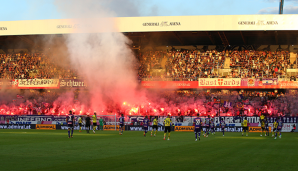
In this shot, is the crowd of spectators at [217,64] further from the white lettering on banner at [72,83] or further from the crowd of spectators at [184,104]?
the white lettering on banner at [72,83]

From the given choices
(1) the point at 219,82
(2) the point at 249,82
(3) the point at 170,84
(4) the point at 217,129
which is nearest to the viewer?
(4) the point at 217,129

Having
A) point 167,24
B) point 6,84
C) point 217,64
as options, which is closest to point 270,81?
point 217,64

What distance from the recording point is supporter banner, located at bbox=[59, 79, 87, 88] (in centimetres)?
4922

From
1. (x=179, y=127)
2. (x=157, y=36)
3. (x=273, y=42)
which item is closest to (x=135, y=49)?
(x=157, y=36)

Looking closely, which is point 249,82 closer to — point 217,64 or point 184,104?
point 217,64

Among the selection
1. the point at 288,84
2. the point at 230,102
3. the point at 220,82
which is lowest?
the point at 230,102

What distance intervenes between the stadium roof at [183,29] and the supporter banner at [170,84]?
704 centimetres

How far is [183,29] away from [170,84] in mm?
7904

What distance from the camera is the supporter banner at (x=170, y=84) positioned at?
49031mm

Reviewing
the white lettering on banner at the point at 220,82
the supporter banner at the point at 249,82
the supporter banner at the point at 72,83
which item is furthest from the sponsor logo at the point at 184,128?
the supporter banner at the point at 72,83

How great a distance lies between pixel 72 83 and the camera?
49.8m

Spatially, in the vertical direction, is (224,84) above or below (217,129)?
above

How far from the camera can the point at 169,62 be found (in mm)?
53281

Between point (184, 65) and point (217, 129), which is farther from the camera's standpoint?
point (184, 65)
